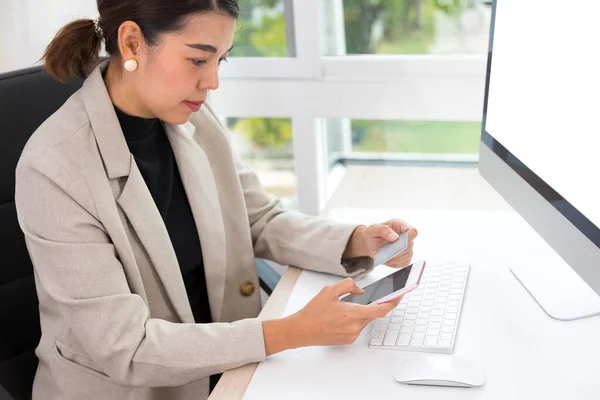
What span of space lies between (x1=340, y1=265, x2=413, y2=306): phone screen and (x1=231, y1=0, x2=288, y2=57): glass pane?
3.59 ft

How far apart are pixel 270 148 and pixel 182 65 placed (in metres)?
1.11

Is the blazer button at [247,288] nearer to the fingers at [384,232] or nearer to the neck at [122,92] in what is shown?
the fingers at [384,232]

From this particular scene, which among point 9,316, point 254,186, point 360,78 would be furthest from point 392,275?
point 360,78

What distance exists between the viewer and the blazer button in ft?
4.77

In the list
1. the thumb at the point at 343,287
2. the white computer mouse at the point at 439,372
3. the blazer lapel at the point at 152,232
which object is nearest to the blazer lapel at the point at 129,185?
the blazer lapel at the point at 152,232

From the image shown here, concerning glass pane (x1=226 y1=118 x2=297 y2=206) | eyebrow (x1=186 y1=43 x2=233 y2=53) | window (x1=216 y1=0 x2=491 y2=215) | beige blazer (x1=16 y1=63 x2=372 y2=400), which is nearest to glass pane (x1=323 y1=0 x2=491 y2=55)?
window (x1=216 y1=0 x2=491 y2=215)

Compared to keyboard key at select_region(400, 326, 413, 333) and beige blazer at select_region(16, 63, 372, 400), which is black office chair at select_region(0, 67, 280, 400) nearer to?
beige blazer at select_region(16, 63, 372, 400)

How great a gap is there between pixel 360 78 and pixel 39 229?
1121mm

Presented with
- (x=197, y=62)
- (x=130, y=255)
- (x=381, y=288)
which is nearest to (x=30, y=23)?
(x=197, y=62)

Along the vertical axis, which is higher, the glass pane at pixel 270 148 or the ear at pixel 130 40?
the ear at pixel 130 40

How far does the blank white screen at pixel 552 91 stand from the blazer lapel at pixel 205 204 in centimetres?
55

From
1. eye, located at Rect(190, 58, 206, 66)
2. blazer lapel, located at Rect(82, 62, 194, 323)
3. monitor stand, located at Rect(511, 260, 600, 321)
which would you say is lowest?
monitor stand, located at Rect(511, 260, 600, 321)

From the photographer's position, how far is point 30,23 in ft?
6.54

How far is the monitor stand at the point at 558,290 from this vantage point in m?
1.14
